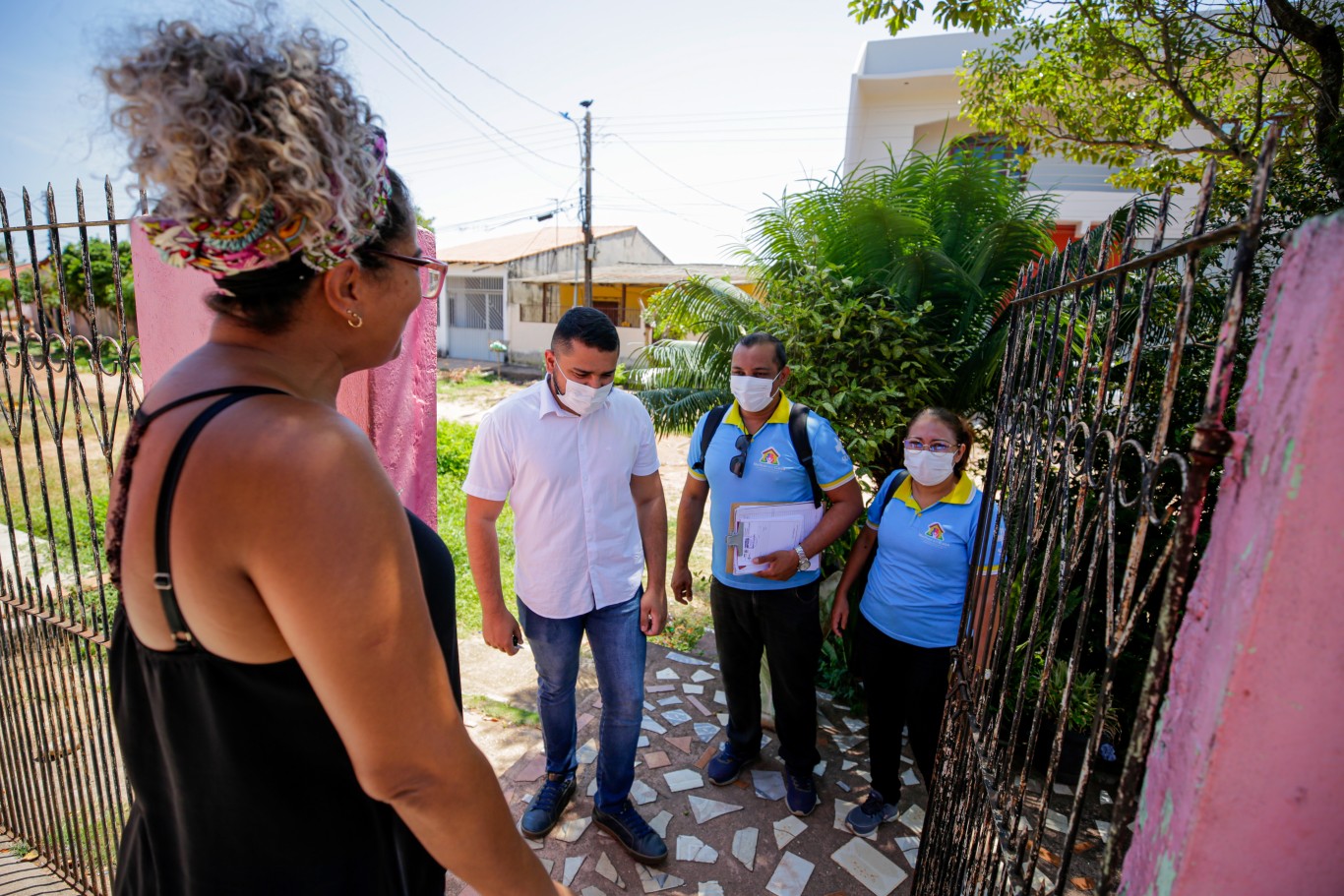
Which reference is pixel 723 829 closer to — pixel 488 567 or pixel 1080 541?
pixel 488 567

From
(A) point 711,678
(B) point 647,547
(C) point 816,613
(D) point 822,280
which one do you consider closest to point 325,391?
(B) point 647,547

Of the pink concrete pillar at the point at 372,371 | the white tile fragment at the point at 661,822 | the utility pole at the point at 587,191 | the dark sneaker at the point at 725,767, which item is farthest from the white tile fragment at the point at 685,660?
the utility pole at the point at 587,191

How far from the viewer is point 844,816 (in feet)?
10.4

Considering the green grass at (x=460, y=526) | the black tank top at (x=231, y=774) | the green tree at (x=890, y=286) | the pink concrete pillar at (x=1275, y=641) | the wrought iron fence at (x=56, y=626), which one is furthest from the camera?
the green grass at (x=460, y=526)

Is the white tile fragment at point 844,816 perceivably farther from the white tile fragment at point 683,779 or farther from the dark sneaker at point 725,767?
the white tile fragment at point 683,779

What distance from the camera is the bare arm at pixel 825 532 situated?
3.03m

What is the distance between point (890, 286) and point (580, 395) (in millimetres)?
2266

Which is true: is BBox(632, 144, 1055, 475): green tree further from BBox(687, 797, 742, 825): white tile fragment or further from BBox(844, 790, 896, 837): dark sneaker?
BBox(687, 797, 742, 825): white tile fragment

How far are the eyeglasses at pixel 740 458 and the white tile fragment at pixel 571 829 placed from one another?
5.44 ft

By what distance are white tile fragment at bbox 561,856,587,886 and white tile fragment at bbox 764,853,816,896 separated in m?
0.75

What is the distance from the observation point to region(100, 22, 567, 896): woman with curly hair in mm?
873

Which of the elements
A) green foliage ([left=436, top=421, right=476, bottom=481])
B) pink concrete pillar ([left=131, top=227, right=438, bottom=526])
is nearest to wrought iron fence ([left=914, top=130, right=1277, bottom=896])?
pink concrete pillar ([left=131, top=227, right=438, bottom=526])

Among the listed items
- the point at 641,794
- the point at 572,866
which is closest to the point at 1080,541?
the point at 572,866

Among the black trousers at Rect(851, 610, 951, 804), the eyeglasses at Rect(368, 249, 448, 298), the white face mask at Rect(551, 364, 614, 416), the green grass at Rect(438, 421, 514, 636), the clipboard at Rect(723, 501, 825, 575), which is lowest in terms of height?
the green grass at Rect(438, 421, 514, 636)
